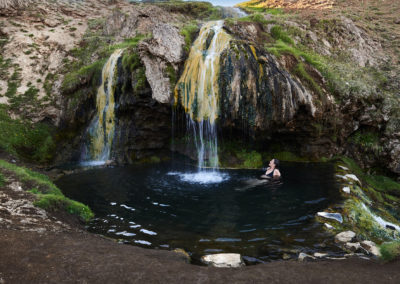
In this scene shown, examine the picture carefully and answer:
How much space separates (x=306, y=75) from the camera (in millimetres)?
16719

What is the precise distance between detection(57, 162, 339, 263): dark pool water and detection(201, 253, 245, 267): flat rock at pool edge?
430mm

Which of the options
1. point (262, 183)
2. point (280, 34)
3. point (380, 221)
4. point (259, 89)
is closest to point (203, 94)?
point (259, 89)

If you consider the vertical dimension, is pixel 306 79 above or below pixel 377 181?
above

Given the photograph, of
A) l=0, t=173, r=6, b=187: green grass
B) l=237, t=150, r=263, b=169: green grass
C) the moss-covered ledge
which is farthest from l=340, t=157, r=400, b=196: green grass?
l=0, t=173, r=6, b=187: green grass

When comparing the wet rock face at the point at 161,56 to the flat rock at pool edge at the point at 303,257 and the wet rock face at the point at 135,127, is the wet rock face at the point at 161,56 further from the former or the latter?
the flat rock at pool edge at the point at 303,257

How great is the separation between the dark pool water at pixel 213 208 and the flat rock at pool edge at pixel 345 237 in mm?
241

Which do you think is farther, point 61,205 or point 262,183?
point 262,183

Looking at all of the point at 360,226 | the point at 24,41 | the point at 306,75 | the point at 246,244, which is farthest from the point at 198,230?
the point at 24,41

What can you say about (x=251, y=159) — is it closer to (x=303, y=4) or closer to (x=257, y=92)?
(x=257, y=92)

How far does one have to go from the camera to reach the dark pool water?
737cm

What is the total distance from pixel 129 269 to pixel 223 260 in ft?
7.14

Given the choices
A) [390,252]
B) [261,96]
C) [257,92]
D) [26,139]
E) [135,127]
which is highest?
[257,92]

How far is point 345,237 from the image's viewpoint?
287 inches

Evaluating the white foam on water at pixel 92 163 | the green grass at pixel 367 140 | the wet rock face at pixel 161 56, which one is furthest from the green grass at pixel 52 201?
the green grass at pixel 367 140
